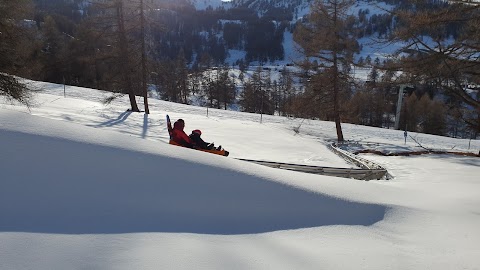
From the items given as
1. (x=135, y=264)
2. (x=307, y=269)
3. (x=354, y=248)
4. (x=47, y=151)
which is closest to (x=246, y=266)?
(x=307, y=269)

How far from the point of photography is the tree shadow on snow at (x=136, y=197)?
10.5 feet

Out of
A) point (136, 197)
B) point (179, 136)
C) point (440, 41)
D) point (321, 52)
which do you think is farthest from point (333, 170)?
point (321, 52)

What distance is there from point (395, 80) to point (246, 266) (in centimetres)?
904

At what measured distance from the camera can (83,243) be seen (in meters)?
2.83

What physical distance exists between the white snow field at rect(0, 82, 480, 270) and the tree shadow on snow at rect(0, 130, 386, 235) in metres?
0.01

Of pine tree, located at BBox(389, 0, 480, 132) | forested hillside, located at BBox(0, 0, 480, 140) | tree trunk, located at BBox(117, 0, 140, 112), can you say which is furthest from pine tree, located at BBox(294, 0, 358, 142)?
pine tree, located at BBox(389, 0, 480, 132)

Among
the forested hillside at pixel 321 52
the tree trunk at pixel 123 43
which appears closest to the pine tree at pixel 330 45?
the forested hillside at pixel 321 52

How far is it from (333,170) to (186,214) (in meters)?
5.97

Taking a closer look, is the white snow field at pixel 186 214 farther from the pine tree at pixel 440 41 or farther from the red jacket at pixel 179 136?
the pine tree at pixel 440 41

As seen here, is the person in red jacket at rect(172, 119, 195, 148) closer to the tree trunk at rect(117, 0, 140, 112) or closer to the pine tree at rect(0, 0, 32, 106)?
the pine tree at rect(0, 0, 32, 106)

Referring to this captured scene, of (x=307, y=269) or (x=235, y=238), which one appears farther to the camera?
(x=235, y=238)

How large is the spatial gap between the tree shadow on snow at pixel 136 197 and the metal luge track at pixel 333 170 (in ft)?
14.6

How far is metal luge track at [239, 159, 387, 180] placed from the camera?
29.1ft

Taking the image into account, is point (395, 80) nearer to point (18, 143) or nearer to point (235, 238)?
point (235, 238)
